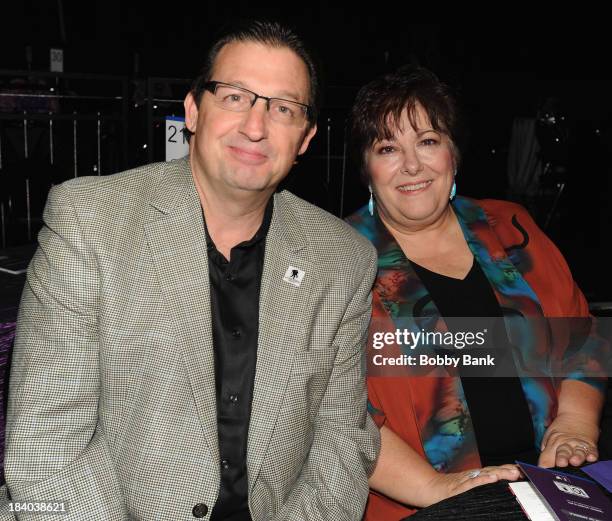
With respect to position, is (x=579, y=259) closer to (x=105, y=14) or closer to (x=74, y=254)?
(x=74, y=254)

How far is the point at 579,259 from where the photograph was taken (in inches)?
260

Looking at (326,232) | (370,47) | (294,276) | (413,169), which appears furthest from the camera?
(370,47)

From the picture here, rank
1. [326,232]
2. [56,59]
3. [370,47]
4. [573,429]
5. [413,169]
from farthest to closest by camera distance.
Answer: [370,47], [56,59], [413,169], [573,429], [326,232]

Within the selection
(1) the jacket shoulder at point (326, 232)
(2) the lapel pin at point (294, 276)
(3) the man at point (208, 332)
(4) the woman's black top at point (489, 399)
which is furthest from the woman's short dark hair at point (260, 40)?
(4) the woman's black top at point (489, 399)

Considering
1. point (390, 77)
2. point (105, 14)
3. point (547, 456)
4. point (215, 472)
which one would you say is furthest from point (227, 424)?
point (105, 14)

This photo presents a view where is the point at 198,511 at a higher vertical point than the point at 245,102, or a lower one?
lower

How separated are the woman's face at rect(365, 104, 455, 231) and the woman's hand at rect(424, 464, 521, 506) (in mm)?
773

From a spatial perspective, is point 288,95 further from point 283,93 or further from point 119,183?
point 119,183

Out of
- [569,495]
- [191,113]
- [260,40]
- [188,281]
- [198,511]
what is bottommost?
[198,511]

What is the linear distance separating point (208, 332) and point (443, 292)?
2.78 feet

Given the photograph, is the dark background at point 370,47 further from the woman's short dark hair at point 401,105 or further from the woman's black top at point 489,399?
the woman's black top at point 489,399

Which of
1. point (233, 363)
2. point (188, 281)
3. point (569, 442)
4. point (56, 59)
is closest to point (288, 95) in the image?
point (188, 281)

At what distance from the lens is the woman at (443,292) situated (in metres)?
1.95

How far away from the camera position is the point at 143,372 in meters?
1.49
